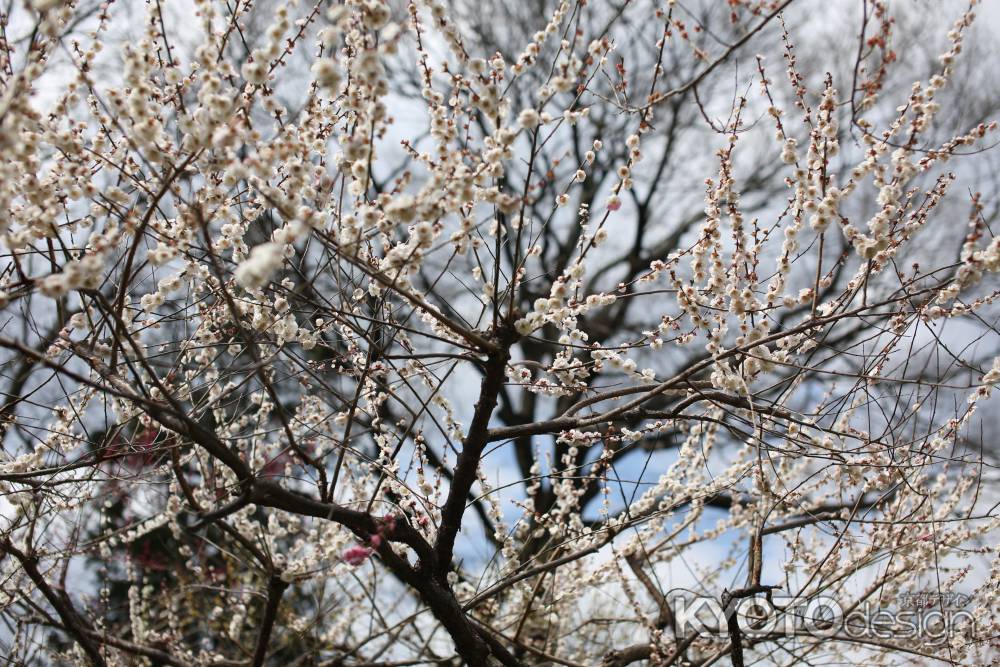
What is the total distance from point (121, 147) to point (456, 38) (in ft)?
3.50

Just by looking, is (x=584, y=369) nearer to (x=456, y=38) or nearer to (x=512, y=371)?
(x=512, y=371)

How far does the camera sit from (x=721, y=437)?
25.7 feet

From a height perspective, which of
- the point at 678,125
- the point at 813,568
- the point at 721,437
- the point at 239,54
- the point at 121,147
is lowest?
the point at 813,568

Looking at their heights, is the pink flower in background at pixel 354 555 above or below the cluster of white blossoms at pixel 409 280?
below

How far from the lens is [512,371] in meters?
2.71

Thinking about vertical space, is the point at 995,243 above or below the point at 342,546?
below

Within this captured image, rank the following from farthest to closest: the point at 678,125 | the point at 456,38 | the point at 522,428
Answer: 1. the point at 678,125
2. the point at 522,428
3. the point at 456,38

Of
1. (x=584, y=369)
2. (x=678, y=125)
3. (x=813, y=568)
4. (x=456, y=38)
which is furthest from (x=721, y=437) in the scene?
(x=456, y=38)

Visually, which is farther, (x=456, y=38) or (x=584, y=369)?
(x=584, y=369)

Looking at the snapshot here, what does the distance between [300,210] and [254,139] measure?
0.24 meters

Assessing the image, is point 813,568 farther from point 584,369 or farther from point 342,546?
point 342,546

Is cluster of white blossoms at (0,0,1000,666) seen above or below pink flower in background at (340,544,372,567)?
above

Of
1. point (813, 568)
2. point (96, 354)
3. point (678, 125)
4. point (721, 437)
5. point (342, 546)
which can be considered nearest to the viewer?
point (96, 354)

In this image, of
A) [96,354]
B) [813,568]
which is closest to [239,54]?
[96,354]
